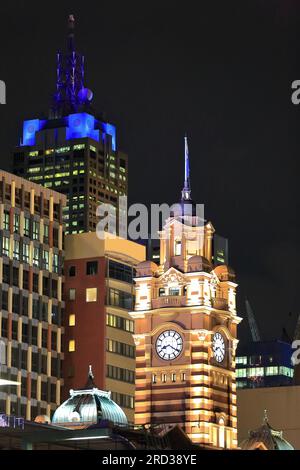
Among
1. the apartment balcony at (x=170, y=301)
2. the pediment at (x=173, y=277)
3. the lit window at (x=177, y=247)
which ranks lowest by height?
the apartment balcony at (x=170, y=301)

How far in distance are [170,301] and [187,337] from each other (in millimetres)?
4585

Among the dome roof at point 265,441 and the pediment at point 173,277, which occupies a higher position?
the pediment at point 173,277

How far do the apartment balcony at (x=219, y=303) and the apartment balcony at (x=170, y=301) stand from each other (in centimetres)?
354

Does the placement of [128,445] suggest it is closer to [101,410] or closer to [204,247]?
[101,410]

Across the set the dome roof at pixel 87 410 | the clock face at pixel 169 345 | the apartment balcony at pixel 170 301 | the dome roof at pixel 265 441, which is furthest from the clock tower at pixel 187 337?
the dome roof at pixel 87 410

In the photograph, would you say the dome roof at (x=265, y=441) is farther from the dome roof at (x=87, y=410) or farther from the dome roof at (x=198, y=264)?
the dome roof at (x=198, y=264)

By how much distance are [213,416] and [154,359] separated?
850cm

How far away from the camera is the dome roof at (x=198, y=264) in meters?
193

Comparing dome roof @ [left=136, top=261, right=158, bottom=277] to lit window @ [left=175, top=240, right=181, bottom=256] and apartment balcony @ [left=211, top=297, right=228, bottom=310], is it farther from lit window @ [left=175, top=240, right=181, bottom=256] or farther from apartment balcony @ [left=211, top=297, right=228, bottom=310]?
apartment balcony @ [left=211, top=297, right=228, bottom=310]

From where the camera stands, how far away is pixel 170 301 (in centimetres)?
19450

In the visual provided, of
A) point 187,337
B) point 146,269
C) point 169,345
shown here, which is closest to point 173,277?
point 146,269

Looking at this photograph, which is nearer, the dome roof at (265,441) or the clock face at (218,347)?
the dome roof at (265,441)
